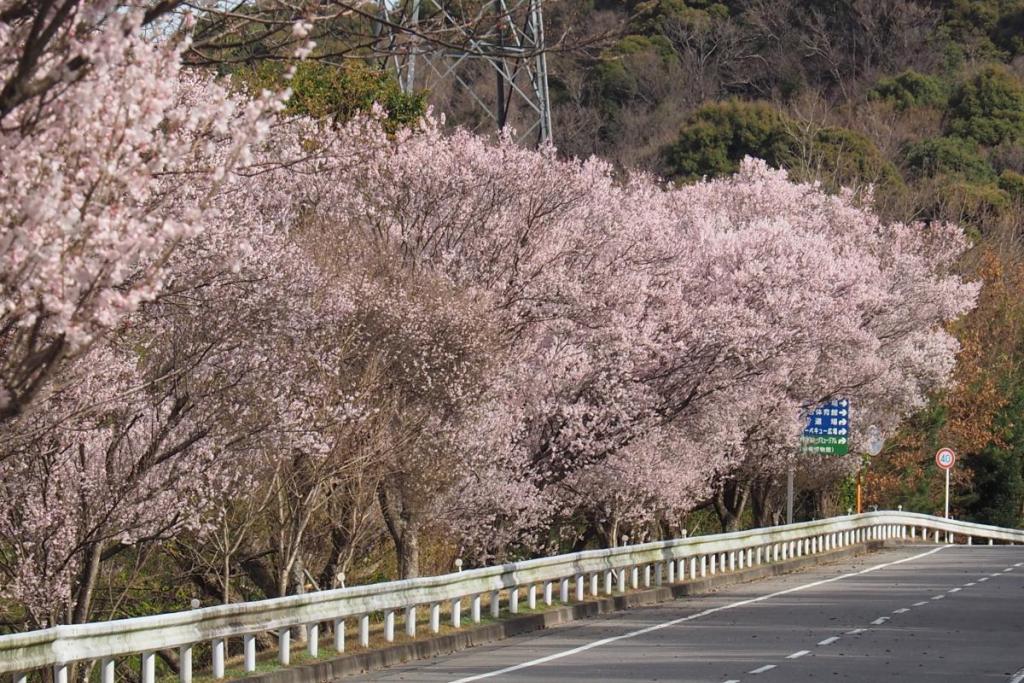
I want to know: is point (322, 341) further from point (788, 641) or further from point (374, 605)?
point (788, 641)

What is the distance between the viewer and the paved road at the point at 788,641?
17.0 meters

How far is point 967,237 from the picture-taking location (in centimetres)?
6694

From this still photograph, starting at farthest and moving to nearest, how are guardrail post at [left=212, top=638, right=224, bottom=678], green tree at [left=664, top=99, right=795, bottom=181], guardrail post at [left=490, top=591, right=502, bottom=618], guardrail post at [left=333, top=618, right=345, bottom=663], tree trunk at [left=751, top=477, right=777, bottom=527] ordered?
green tree at [left=664, top=99, right=795, bottom=181] < tree trunk at [left=751, top=477, right=777, bottom=527] < guardrail post at [left=490, top=591, right=502, bottom=618] < guardrail post at [left=333, top=618, right=345, bottom=663] < guardrail post at [left=212, top=638, right=224, bottom=678]

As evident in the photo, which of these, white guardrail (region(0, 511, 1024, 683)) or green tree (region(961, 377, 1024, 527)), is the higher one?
green tree (region(961, 377, 1024, 527))

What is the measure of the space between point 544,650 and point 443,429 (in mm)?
3643

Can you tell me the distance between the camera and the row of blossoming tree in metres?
8.27

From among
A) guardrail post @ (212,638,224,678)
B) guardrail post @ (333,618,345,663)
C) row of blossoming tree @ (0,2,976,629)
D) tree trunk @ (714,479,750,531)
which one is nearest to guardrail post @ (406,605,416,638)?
guardrail post @ (333,618,345,663)

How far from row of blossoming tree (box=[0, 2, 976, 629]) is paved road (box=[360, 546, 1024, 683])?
272 cm

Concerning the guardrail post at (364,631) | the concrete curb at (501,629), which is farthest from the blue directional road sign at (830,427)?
the guardrail post at (364,631)

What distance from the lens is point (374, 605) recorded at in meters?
18.5

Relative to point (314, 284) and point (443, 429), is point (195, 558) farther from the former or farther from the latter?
point (314, 284)

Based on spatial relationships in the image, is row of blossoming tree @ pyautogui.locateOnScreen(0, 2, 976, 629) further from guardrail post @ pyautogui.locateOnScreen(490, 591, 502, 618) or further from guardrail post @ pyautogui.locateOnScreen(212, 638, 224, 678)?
guardrail post @ pyautogui.locateOnScreen(212, 638, 224, 678)

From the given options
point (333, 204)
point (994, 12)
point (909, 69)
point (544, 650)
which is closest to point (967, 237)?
point (909, 69)

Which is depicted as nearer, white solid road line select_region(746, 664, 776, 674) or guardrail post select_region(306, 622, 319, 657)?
white solid road line select_region(746, 664, 776, 674)
